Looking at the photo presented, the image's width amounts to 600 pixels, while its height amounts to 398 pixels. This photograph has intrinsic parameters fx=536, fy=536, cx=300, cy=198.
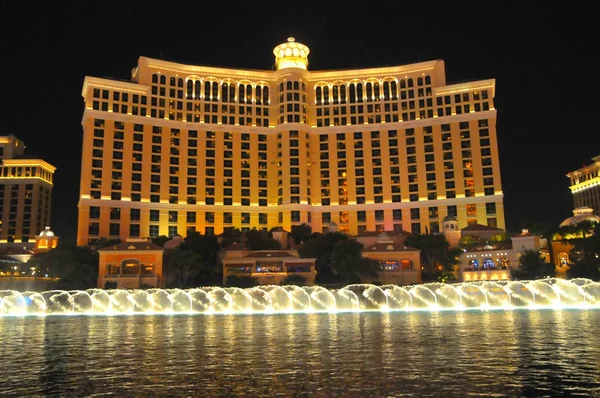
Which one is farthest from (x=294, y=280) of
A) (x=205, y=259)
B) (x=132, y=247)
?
(x=132, y=247)

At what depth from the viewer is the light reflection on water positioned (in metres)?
15.8

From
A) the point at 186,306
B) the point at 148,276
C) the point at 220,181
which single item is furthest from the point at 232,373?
the point at 220,181

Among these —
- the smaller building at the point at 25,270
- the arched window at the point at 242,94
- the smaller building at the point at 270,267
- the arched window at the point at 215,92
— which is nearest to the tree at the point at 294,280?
the smaller building at the point at 270,267

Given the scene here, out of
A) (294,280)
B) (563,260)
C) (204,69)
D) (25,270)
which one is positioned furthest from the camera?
(204,69)

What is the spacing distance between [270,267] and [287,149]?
51370 mm

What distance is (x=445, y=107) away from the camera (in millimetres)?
134375

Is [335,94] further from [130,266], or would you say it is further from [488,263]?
[130,266]

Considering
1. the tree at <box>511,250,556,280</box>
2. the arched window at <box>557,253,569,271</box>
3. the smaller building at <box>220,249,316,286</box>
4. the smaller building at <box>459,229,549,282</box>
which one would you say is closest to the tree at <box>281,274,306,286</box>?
the smaller building at <box>220,249,316,286</box>

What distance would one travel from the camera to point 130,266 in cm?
8881

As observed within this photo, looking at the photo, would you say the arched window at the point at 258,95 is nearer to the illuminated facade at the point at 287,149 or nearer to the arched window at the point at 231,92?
the illuminated facade at the point at 287,149

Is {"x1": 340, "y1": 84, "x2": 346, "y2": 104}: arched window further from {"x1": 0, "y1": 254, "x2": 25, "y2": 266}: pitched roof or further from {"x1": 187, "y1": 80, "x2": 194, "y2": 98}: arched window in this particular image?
{"x1": 0, "y1": 254, "x2": 25, "y2": 266}: pitched roof

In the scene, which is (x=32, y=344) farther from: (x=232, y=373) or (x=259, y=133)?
(x=259, y=133)

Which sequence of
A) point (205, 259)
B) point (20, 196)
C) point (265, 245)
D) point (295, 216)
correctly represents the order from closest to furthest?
point (205, 259), point (265, 245), point (295, 216), point (20, 196)

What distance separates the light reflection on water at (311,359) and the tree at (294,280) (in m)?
48.9
